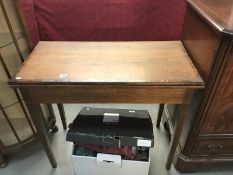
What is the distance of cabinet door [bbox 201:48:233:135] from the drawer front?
0.06 metres

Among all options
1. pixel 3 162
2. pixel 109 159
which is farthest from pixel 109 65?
pixel 3 162

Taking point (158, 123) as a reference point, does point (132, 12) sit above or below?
above

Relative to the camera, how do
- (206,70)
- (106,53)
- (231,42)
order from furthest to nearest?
(106,53) → (206,70) → (231,42)

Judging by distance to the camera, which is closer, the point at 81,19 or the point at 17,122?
the point at 17,122

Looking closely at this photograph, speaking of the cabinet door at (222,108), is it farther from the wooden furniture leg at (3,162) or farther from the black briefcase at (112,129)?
the wooden furniture leg at (3,162)

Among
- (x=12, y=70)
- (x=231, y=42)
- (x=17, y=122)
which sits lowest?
(x=17, y=122)

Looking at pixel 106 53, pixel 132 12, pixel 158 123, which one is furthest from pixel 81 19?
pixel 158 123

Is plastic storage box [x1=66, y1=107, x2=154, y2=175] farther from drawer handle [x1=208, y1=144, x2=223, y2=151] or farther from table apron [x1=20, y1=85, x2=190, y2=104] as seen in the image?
drawer handle [x1=208, y1=144, x2=223, y2=151]

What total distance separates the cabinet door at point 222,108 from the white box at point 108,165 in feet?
1.20

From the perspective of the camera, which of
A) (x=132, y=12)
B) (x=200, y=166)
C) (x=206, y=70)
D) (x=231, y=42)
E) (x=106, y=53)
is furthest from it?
(x=132, y=12)

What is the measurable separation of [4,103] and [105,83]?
2.06 ft

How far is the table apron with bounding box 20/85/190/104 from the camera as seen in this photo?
90cm

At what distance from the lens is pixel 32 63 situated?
38.6 inches

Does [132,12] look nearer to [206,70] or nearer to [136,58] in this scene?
[136,58]
